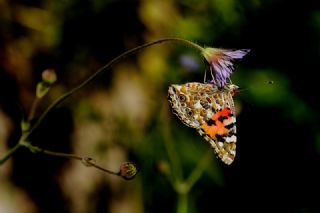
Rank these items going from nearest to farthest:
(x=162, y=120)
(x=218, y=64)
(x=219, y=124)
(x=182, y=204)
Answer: (x=219, y=124), (x=218, y=64), (x=182, y=204), (x=162, y=120)

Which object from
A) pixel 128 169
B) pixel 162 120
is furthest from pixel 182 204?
pixel 128 169

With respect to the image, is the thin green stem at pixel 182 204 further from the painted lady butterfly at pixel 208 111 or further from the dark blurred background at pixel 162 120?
the painted lady butterfly at pixel 208 111

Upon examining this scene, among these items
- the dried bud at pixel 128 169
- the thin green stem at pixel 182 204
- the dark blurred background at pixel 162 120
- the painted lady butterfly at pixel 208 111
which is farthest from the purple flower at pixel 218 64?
the dark blurred background at pixel 162 120

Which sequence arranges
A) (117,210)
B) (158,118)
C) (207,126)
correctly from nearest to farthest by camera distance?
(207,126), (158,118), (117,210)

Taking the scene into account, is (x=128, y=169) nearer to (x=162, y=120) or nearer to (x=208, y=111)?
(x=208, y=111)

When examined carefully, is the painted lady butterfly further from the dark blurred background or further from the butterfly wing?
the dark blurred background

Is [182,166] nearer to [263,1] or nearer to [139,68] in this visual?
[139,68]

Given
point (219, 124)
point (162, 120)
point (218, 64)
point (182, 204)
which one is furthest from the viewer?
point (162, 120)

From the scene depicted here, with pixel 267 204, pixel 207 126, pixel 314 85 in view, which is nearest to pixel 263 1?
pixel 314 85
